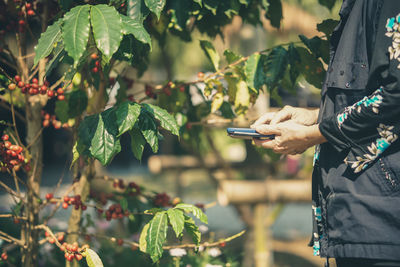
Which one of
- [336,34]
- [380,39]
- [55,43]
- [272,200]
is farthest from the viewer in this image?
[272,200]

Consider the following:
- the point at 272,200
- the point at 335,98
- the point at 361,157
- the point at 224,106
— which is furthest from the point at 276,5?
the point at 272,200

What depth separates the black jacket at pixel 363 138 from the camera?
4.05ft

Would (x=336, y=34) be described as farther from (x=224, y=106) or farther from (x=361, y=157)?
(x=224, y=106)

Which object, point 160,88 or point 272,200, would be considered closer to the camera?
point 160,88

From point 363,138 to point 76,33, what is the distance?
851 mm

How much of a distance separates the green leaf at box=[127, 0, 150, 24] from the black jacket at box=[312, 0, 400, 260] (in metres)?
0.64

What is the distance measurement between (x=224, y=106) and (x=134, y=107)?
0.79 metres

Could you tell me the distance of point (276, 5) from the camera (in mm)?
2191

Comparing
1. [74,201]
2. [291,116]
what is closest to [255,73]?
[291,116]

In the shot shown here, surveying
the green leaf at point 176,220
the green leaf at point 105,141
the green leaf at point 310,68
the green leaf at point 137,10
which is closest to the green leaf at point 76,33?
the green leaf at point 137,10

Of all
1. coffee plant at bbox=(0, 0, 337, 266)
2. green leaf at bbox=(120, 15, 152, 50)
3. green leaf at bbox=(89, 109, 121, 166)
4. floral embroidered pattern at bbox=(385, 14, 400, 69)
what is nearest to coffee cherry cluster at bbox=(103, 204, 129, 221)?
coffee plant at bbox=(0, 0, 337, 266)

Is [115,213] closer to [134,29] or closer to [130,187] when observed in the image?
[130,187]

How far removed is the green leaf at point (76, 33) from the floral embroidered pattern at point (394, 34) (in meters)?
0.82

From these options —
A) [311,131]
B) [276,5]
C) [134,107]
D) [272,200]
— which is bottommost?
[272,200]
